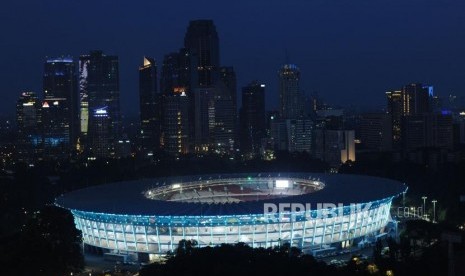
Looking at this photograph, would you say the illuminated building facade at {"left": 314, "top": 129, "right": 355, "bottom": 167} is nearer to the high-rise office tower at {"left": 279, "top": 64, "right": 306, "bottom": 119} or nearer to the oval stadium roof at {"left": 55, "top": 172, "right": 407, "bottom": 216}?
the high-rise office tower at {"left": 279, "top": 64, "right": 306, "bottom": 119}

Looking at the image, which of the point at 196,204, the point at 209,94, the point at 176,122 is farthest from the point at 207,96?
the point at 196,204

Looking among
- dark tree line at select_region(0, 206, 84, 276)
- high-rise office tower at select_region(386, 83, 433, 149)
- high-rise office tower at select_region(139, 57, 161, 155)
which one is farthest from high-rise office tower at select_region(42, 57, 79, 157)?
dark tree line at select_region(0, 206, 84, 276)

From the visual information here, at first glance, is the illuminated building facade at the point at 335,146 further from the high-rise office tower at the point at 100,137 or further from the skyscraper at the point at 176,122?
the high-rise office tower at the point at 100,137

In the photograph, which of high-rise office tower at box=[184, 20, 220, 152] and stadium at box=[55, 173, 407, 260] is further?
high-rise office tower at box=[184, 20, 220, 152]

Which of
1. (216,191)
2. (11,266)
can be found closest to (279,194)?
(216,191)

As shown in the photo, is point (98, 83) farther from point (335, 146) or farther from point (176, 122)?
point (335, 146)

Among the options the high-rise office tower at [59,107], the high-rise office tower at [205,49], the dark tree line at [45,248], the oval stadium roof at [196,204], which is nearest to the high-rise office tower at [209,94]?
the high-rise office tower at [205,49]

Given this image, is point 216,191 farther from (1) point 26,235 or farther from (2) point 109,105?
(2) point 109,105
